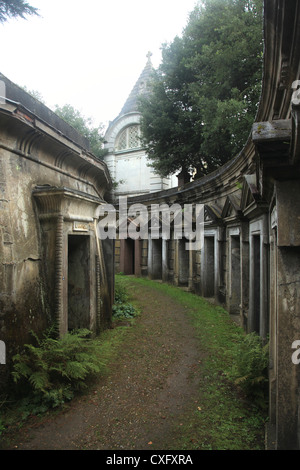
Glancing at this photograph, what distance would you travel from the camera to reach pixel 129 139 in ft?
79.9

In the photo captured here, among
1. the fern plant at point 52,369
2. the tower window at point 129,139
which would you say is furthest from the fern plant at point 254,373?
the tower window at point 129,139

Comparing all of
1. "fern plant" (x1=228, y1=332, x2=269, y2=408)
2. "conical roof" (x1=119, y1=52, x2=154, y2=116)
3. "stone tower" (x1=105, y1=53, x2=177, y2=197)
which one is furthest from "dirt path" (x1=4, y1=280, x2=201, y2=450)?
"conical roof" (x1=119, y1=52, x2=154, y2=116)

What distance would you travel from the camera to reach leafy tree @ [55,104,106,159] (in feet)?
76.7

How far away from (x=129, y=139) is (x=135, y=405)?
22.6 m

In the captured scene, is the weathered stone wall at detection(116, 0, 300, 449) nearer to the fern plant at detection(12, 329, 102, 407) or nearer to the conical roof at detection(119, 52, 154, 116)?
the fern plant at detection(12, 329, 102, 407)

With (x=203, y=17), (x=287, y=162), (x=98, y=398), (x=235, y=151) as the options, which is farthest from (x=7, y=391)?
(x=203, y=17)

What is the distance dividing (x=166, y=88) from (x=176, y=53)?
1.57 metres

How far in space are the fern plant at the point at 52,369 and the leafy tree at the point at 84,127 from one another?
21131 millimetres

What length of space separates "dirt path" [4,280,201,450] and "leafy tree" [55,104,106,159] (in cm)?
2013

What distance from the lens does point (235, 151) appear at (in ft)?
37.3

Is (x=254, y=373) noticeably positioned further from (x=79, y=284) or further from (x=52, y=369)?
(x=79, y=284)

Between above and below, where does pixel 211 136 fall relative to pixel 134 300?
above
